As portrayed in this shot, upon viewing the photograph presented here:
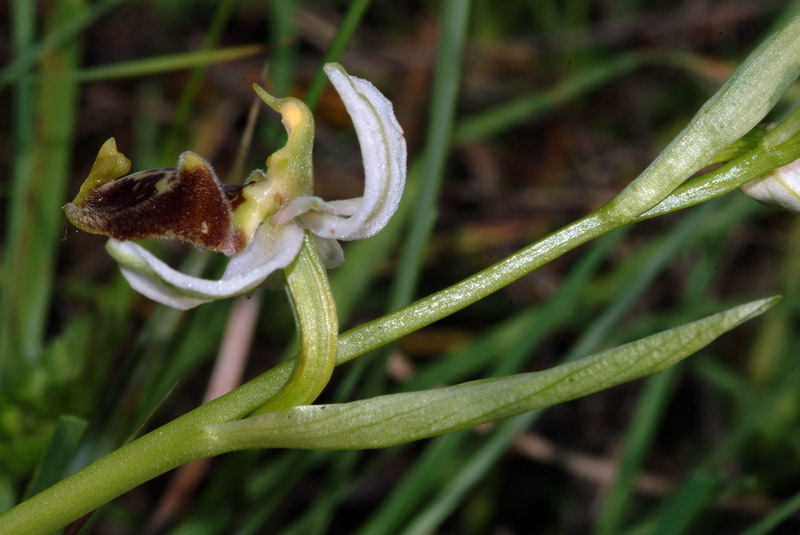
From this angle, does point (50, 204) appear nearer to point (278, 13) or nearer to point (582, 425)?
point (278, 13)

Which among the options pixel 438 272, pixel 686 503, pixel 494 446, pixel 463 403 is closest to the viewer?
pixel 463 403

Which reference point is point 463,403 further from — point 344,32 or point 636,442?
point 636,442

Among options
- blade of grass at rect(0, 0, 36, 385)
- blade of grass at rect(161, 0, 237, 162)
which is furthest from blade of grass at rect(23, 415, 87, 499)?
blade of grass at rect(161, 0, 237, 162)

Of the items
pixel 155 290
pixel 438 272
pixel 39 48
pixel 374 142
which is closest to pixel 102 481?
pixel 155 290

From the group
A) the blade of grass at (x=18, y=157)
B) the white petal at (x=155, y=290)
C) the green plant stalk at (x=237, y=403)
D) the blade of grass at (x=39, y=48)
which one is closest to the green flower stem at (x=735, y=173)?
the green plant stalk at (x=237, y=403)

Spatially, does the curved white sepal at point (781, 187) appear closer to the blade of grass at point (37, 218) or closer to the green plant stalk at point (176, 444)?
the green plant stalk at point (176, 444)

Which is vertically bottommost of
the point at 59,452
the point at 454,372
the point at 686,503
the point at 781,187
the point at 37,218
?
the point at 686,503
